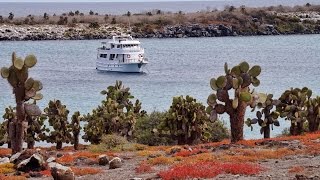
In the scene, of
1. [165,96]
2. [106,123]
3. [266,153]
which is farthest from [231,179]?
[165,96]

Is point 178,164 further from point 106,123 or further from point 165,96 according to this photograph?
point 165,96

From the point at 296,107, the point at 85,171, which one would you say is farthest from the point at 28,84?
the point at 296,107

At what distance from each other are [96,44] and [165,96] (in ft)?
335

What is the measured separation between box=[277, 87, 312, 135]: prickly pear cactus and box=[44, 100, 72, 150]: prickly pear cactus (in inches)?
489

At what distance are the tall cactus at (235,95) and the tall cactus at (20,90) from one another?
28.1 ft

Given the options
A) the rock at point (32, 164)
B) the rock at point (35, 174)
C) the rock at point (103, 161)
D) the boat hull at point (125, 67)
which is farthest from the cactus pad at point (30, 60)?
the boat hull at point (125, 67)

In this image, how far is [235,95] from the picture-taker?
35.6 metres

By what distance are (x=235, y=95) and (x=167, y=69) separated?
9336cm

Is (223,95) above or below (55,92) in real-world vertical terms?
above

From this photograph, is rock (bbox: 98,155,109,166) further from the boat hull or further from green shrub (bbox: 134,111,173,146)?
the boat hull

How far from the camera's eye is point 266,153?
2984 cm

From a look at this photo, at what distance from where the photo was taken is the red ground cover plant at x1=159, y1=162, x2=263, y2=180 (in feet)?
80.2

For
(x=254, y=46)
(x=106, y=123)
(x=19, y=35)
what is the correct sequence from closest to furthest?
(x=106, y=123)
(x=254, y=46)
(x=19, y=35)

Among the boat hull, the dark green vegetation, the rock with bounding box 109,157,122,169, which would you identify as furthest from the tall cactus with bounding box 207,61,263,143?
the boat hull
